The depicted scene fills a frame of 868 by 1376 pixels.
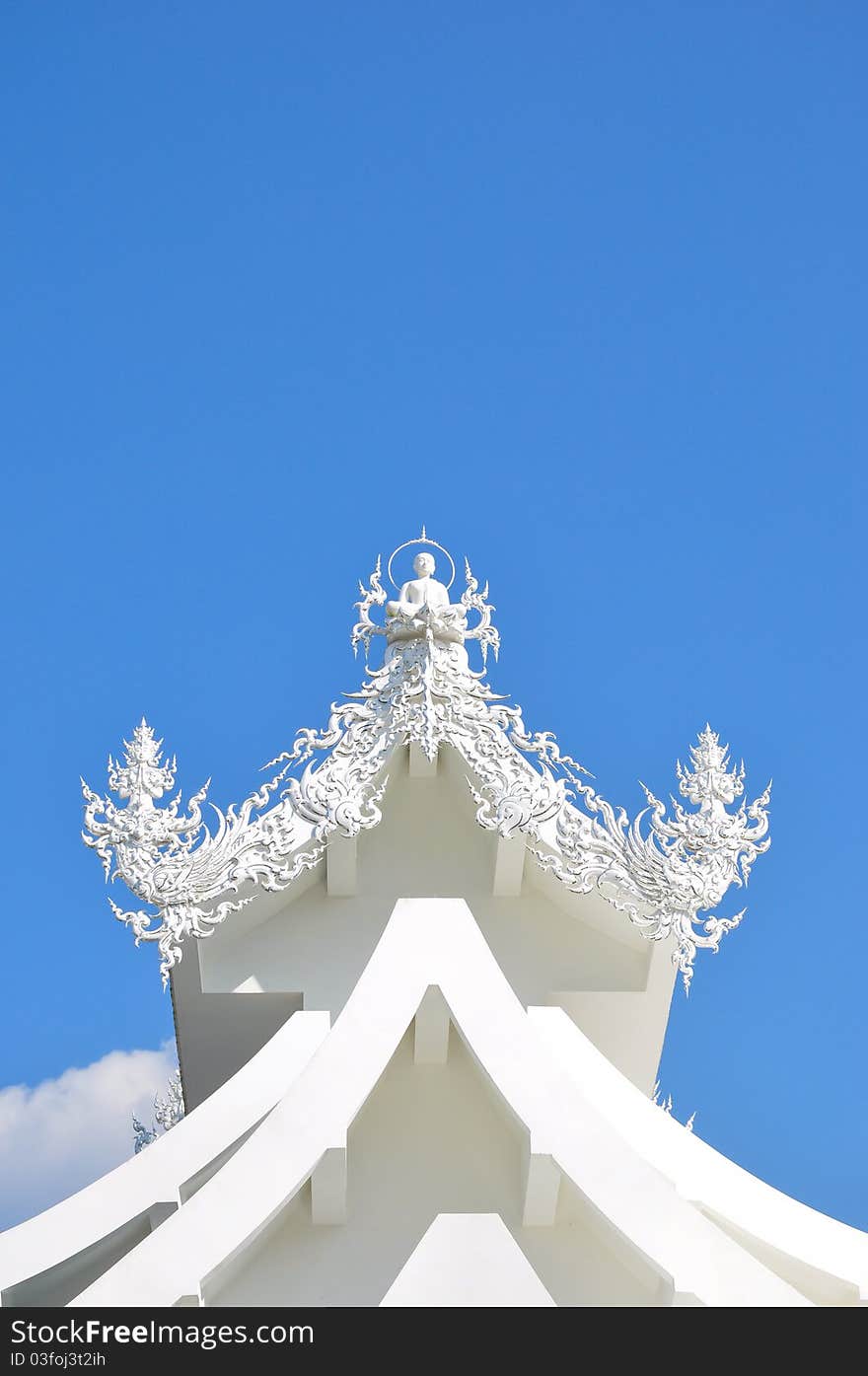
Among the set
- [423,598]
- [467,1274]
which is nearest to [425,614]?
[423,598]

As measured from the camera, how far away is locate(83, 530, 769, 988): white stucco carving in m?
9.06

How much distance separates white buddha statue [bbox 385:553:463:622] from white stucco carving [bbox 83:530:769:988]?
2 cm

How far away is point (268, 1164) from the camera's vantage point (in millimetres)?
6895

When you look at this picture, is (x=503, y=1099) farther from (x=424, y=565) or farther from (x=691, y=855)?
(x=424, y=565)

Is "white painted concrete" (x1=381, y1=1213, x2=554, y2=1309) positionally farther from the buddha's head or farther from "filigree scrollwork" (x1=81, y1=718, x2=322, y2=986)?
the buddha's head

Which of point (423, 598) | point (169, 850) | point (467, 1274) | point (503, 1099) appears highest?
point (423, 598)

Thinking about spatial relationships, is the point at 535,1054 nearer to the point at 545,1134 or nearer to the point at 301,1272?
the point at 545,1134

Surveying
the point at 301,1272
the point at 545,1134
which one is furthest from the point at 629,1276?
the point at 301,1272

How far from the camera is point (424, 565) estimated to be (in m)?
10.9

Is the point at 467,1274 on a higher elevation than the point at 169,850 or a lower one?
lower

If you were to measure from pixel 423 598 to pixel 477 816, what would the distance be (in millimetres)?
1794

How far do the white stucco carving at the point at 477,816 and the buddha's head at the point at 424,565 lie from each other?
592mm

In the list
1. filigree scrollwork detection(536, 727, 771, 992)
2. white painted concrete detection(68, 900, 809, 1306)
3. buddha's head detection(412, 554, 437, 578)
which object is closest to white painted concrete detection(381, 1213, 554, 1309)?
white painted concrete detection(68, 900, 809, 1306)
